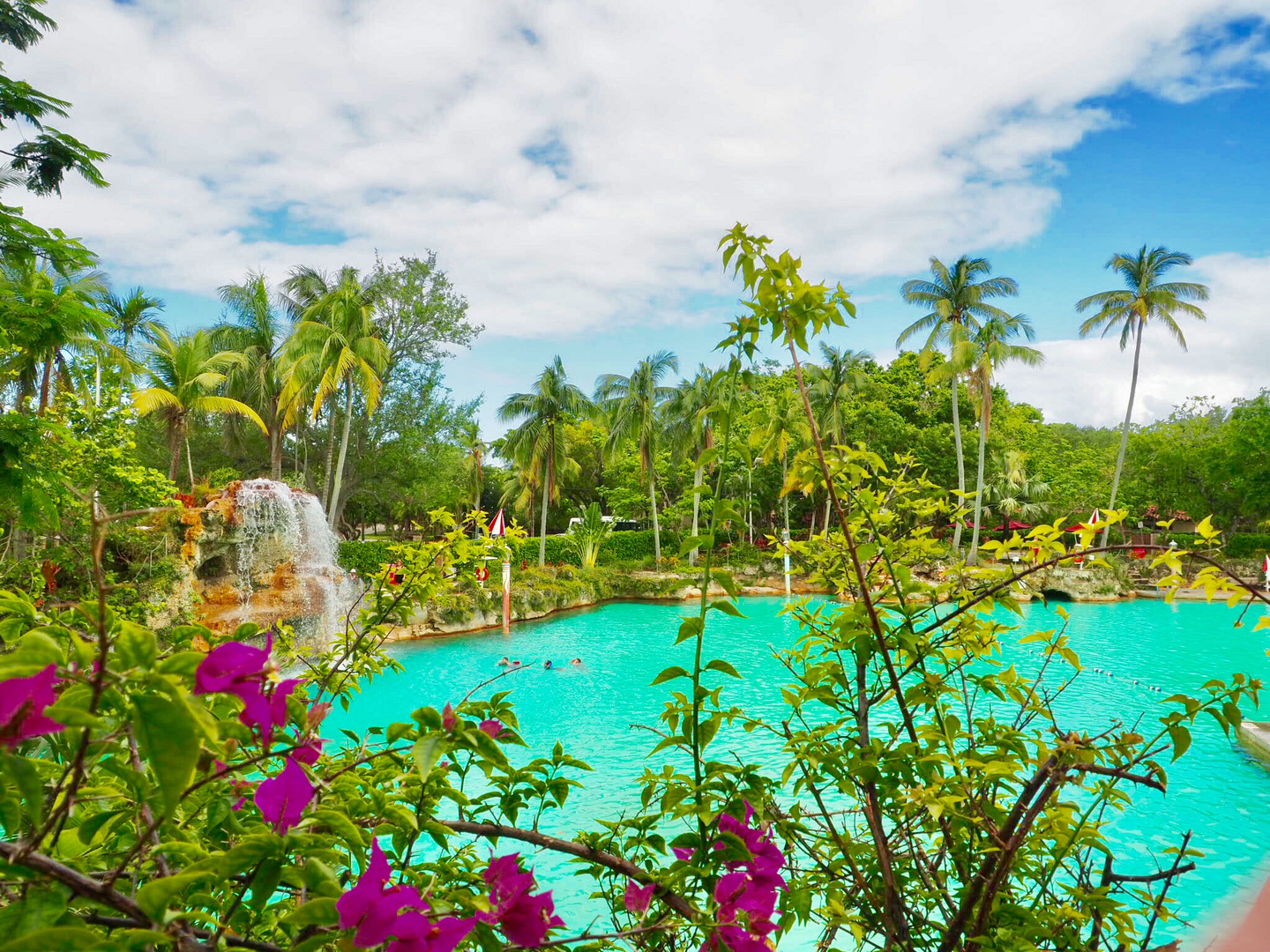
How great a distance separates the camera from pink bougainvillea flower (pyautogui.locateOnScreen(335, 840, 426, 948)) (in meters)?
0.59

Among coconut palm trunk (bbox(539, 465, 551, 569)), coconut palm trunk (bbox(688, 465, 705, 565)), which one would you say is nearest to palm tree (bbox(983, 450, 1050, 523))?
coconut palm trunk (bbox(688, 465, 705, 565))

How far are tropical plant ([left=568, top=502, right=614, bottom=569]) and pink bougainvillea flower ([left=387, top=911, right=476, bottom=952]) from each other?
20.0m

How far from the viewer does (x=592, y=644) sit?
1389 cm

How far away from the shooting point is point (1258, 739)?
7.27 meters

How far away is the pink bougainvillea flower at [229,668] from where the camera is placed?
1.84 feet

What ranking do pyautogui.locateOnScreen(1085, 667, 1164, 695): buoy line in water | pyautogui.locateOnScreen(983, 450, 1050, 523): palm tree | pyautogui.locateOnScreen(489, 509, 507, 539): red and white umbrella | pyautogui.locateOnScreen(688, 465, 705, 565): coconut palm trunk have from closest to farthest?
pyautogui.locateOnScreen(688, 465, 705, 565): coconut palm trunk < pyautogui.locateOnScreen(489, 509, 507, 539): red and white umbrella < pyautogui.locateOnScreen(1085, 667, 1164, 695): buoy line in water < pyautogui.locateOnScreen(983, 450, 1050, 523): palm tree

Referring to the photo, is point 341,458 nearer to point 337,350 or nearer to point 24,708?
point 337,350

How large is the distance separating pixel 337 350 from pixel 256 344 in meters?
6.29

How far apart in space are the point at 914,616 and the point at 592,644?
1297 cm

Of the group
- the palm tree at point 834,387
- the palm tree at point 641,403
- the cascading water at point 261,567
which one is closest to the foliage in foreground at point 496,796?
the cascading water at point 261,567

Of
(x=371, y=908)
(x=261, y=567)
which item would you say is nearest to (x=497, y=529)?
(x=261, y=567)

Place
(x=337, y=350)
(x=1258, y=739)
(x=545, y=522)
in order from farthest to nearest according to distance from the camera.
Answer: (x=545, y=522)
(x=337, y=350)
(x=1258, y=739)

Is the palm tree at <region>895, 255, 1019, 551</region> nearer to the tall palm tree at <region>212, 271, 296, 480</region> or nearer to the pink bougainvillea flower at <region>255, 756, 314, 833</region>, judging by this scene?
the tall palm tree at <region>212, 271, 296, 480</region>

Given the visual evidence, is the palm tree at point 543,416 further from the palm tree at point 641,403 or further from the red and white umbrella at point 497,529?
the red and white umbrella at point 497,529
